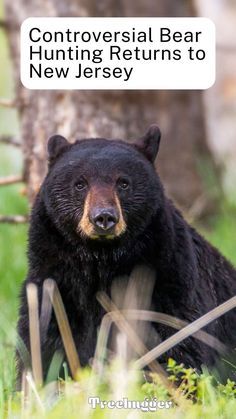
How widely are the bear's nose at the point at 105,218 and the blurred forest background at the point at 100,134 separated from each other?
1.02 metres

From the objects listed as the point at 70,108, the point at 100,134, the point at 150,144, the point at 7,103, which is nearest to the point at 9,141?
the point at 7,103

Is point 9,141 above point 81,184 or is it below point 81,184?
above

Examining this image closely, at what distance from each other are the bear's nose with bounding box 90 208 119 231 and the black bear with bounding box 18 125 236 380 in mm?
189

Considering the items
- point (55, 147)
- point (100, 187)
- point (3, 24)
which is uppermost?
point (3, 24)

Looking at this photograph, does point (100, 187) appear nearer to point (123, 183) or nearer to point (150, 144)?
point (123, 183)

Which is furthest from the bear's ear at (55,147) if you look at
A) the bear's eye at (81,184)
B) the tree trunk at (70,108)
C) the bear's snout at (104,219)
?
the tree trunk at (70,108)

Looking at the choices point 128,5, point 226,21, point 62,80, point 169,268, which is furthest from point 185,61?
point 226,21

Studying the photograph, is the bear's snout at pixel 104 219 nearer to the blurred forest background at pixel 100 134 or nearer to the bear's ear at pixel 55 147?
the bear's ear at pixel 55 147

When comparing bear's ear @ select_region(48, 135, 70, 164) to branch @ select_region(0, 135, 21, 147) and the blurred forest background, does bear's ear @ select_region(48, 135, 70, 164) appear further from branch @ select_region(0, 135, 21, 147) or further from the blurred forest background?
branch @ select_region(0, 135, 21, 147)

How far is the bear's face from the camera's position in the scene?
237 inches

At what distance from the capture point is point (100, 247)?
616cm

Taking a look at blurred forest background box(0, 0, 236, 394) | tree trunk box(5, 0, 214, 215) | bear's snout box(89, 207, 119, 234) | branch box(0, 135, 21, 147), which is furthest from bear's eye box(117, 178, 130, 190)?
branch box(0, 135, 21, 147)

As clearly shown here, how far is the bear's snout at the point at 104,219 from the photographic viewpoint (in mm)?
5789

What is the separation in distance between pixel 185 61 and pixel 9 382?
2.05 m
